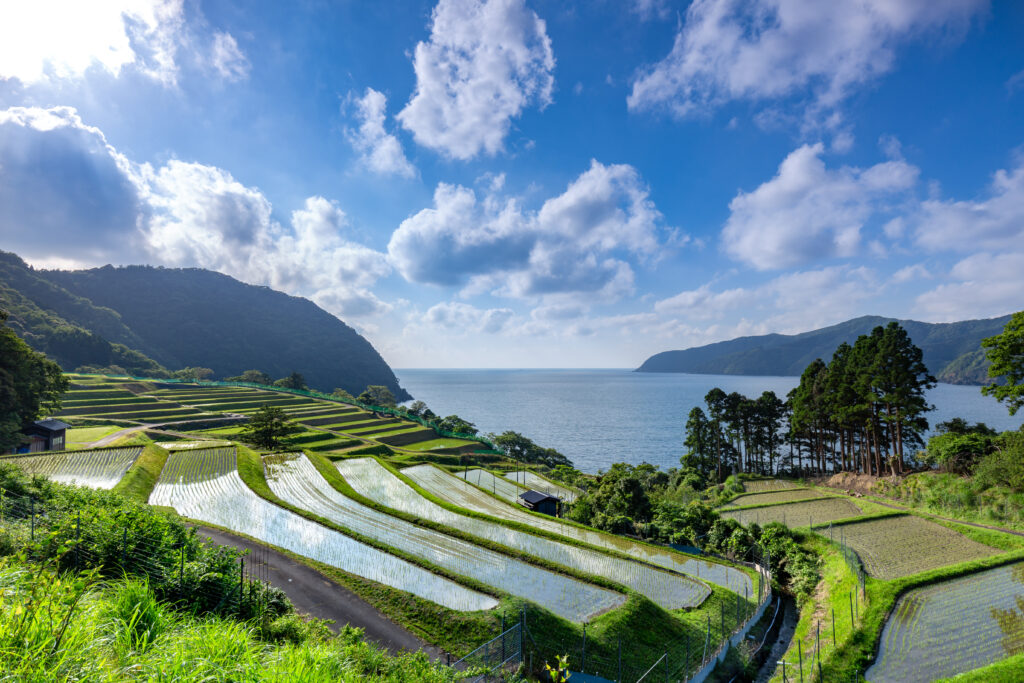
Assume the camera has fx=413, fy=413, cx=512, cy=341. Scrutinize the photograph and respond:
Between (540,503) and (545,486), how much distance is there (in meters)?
11.2

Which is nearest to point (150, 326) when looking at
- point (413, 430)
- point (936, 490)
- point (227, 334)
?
point (227, 334)

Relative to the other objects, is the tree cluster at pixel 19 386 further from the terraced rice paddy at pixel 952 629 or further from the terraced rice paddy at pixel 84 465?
the terraced rice paddy at pixel 952 629

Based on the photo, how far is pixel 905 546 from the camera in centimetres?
2266

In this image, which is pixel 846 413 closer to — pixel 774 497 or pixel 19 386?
pixel 774 497

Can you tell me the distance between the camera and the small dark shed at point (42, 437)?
31.8 m

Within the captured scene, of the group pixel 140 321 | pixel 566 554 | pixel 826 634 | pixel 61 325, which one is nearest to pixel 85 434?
A: pixel 566 554

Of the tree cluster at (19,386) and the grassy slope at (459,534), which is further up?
the tree cluster at (19,386)

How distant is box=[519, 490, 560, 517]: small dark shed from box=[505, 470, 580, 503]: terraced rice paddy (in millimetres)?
4874

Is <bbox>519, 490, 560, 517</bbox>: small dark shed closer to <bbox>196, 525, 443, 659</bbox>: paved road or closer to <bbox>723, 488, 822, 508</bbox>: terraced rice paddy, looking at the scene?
<bbox>723, 488, 822, 508</bbox>: terraced rice paddy

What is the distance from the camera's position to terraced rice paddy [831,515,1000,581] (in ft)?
66.2

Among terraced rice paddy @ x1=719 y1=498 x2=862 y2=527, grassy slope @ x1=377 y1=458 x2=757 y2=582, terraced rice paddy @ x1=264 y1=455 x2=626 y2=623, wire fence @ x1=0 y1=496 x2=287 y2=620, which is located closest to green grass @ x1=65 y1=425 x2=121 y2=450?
terraced rice paddy @ x1=264 y1=455 x2=626 y2=623

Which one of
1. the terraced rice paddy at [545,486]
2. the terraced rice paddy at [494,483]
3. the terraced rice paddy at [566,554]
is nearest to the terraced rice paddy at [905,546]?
the terraced rice paddy at [566,554]

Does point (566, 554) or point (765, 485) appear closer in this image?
point (566, 554)

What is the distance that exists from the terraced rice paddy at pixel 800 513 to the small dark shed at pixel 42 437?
52049mm
